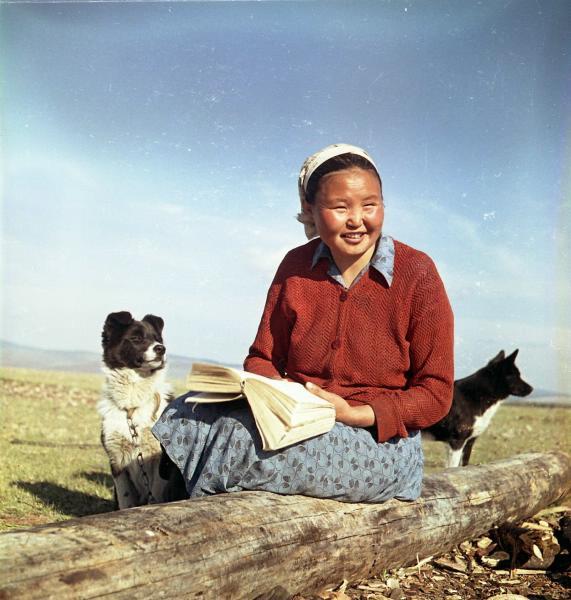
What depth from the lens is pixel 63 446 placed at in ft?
30.0

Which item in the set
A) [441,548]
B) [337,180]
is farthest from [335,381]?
[441,548]

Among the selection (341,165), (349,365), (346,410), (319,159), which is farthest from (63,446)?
(341,165)

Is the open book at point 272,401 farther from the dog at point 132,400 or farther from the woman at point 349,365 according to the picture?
the dog at point 132,400

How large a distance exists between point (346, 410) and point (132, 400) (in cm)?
260

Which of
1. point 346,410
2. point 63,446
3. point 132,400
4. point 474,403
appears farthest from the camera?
point 63,446

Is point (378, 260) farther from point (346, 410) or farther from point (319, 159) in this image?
point (346, 410)

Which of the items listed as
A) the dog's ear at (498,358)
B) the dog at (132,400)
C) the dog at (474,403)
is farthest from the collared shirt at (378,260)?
the dog's ear at (498,358)

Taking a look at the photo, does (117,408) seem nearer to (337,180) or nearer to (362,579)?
(362,579)

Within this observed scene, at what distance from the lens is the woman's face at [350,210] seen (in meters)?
3.72

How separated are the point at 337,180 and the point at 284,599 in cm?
203

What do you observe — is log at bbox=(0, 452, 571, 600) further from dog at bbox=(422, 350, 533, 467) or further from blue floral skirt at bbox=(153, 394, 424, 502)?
dog at bbox=(422, 350, 533, 467)

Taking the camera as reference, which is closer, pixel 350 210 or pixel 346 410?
pixel 346 410

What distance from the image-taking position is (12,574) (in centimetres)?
239

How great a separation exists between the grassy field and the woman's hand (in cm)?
283
